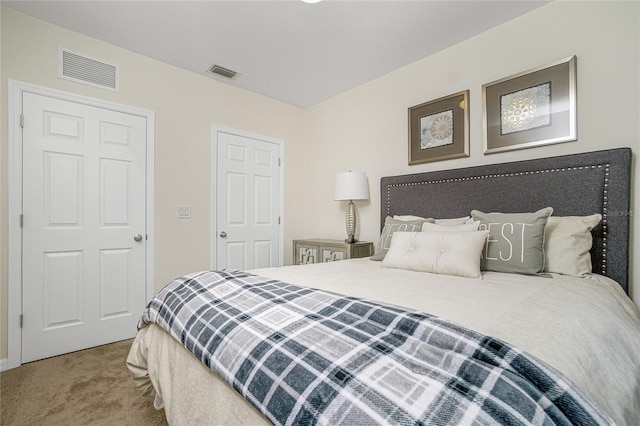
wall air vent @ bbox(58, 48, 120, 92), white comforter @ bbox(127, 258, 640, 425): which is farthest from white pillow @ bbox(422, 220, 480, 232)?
wall air vent @ bbox(58, 48, 120, 92)

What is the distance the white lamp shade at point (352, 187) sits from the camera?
3000mm

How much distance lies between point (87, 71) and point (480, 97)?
3.26m

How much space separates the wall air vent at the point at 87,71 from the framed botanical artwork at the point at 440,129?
272 cm

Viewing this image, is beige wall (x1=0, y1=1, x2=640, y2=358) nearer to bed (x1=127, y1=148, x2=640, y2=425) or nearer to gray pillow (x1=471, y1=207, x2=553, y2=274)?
bed (x1=127, y1=148, x2=640, y2=425)

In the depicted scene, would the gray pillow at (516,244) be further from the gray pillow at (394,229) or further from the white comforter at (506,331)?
the gray pillow at (394,229)

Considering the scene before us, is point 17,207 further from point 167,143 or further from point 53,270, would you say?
point 167,143

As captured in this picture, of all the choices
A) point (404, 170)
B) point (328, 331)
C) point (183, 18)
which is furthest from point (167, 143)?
point (328, 331)

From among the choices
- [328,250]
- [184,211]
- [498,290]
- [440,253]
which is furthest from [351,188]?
[498,290]

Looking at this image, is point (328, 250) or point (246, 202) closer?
point (328, 250)

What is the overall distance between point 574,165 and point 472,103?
35.6 inches

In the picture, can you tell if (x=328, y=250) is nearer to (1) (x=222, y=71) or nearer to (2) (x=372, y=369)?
(1) (x=222, y=71)

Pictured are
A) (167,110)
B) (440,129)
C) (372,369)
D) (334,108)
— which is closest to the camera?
(372,369)

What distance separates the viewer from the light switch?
291cm

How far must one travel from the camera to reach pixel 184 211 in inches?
116
